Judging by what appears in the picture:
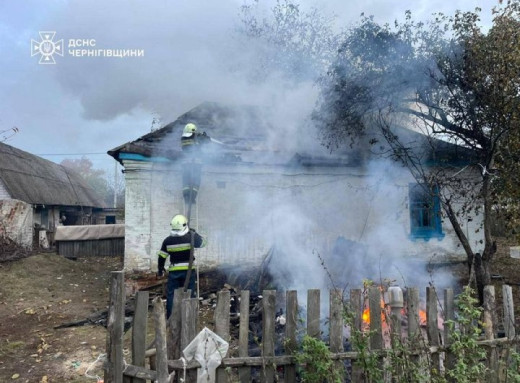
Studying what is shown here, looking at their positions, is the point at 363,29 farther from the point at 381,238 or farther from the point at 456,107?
the point at 381,238

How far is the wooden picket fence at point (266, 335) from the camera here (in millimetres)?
2857

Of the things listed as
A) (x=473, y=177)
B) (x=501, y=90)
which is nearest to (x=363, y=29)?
(x=501, y=90)

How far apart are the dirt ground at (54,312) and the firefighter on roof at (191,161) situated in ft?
11.4

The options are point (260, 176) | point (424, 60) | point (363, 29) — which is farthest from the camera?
point (260, 176)

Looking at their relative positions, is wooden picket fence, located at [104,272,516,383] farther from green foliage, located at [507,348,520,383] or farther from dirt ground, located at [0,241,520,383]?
dirt ground, located at [0,241,520,383]

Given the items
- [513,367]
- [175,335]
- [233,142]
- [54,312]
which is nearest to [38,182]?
[54,312]

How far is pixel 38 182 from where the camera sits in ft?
74.3

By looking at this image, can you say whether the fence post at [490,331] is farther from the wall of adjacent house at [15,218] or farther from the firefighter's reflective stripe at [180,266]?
the wall of adjacent house at [15,218]

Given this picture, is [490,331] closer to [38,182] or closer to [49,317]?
[49,317]

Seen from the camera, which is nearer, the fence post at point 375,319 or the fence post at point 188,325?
the fence post at point 188,325

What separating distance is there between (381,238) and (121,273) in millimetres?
9189

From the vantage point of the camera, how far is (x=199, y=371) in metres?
2.94

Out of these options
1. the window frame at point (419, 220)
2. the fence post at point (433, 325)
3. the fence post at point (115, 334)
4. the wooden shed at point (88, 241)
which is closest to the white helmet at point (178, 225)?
the fence post at point (115, 334)

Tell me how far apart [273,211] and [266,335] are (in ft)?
22.7
